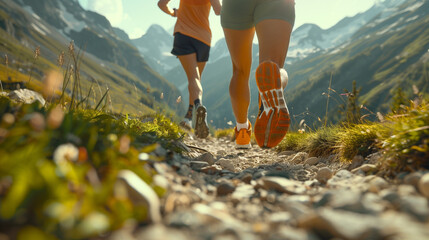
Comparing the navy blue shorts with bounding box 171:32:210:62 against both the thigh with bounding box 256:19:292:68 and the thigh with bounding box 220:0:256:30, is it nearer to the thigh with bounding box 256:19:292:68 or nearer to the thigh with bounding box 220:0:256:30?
the thigh with bounding box 220:0:256:30

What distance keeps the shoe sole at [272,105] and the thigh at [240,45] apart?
1121 mm

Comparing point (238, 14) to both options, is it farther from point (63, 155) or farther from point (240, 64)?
point (63, 155)

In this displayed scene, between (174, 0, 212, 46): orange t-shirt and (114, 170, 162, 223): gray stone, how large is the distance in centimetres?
510

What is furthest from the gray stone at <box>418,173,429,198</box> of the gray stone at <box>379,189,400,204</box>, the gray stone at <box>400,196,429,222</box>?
the gray stone at <box>400,196,429,222</box>

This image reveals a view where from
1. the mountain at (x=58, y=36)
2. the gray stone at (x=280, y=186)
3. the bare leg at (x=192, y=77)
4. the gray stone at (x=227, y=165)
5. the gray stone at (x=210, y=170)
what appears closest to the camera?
the gray stone at (x=280, y=186)

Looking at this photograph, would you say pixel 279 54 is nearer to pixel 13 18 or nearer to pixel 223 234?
pixel 223 234

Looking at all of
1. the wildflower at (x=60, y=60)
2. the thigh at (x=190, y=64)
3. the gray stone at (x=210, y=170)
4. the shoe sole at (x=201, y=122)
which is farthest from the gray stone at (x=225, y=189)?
the thigh at (x=190, y=64)

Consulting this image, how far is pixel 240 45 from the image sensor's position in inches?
170

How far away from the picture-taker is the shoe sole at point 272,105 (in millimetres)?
3191

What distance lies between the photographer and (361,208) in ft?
3.37

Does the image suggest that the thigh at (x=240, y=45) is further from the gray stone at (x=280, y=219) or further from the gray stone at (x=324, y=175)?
the gray stone at (x=280, y=219)

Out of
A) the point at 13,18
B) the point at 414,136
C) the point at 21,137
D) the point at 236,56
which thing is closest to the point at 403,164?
the point at 414,136

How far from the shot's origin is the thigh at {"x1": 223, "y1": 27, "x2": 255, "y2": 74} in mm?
4223

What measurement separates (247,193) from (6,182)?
121cm
